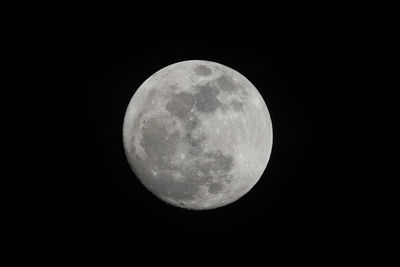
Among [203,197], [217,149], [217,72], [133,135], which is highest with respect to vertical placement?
[217,72]

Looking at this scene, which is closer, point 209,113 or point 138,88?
point 209,113

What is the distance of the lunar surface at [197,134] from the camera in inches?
163

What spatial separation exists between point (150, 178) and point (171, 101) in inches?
40.9

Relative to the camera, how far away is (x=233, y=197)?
189 inches

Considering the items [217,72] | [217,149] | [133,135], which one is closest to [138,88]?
[133,135]

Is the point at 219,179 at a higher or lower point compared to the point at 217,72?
lower

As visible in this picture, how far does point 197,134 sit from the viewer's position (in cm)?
411

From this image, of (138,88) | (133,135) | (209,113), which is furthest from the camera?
(138,88)

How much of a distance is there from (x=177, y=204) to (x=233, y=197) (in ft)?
2.48

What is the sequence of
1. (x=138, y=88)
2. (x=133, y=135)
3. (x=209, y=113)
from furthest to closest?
(x=138, y=88) < (x=133, y=135) < (x=209, y=113)

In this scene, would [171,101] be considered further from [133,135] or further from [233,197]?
[233,197]

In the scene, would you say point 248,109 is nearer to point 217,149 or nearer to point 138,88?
point 217,149

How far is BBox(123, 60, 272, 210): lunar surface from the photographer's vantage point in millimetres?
4145

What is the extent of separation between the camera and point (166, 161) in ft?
13.8
